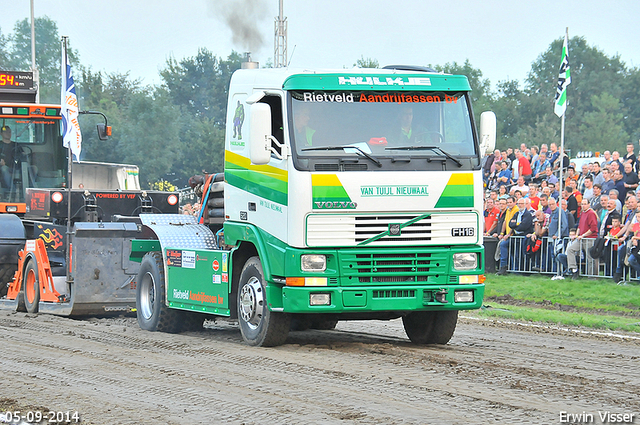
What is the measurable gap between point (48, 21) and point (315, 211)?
113 m

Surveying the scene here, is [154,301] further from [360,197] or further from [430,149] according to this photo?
[430,149]

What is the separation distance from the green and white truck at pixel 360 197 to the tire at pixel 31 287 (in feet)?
18.1

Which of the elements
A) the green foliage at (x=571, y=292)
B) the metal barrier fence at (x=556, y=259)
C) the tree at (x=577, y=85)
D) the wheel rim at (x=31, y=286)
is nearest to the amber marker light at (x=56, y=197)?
the wheel rim at (x=31, y=286)

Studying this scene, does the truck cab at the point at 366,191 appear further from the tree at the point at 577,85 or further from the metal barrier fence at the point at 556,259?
the tree at the point at 577,85

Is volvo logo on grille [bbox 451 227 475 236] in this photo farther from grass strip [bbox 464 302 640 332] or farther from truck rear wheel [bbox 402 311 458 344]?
grass strip [bbox 464 302 640 332]

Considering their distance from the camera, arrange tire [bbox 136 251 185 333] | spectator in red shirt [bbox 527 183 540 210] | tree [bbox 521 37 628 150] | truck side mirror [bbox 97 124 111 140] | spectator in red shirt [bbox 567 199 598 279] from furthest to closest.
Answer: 1. tree [bbox 521 37 628 150]
2. spectator in red shirt [bbox 527 183 540 210]
3. spectator in red shirt [bbox 567 199 598 279]
4. truck side mirror [bbox 97 124 111 140]
5. tire [bbox 136 251 185 333]

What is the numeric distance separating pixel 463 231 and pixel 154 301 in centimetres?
467

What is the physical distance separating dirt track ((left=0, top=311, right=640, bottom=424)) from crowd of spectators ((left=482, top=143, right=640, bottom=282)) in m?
6.02

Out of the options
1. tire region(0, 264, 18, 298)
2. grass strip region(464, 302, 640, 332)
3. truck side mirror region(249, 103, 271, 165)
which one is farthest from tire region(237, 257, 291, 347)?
tire region(0, 264, 18, 298)

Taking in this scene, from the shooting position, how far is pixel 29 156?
1738 centimetres

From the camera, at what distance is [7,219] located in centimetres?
1631

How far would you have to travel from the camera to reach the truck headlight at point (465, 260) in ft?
32.0

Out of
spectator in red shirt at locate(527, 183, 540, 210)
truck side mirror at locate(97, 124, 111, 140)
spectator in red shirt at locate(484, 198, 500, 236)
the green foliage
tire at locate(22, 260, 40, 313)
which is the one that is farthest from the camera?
spectator in red shirt at locate(484, 198, 500, 236)

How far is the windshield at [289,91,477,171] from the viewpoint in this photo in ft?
31.1
